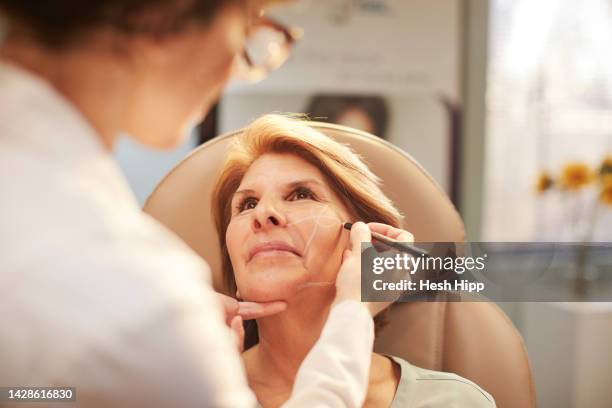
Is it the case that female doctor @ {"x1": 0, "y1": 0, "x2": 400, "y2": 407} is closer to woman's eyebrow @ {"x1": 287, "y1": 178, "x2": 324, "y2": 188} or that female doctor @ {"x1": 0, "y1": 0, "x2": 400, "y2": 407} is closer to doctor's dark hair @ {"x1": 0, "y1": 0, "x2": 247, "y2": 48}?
doctor's dark hair @ {"x1": 0, "y1": 0, "x2": 247, "y2": 48}

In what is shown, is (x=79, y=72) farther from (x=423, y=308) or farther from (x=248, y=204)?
(x=423, y=308)

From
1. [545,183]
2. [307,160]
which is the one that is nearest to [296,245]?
[307,160]

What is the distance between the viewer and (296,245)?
0.82 meters

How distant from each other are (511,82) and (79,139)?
2035mm

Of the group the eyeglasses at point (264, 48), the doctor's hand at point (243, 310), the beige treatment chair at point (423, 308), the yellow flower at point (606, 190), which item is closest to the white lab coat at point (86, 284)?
the eyeglasses at point (264, 48)

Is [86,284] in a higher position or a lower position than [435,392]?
higher

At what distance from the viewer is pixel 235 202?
874mm

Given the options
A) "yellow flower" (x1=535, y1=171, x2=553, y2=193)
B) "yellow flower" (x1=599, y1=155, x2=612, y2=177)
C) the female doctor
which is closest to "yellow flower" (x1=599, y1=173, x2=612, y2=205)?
"yellow flower" (x1=599, y1=155, x2=612, y2=177)

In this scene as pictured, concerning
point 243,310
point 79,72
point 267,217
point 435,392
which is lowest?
point 435,392

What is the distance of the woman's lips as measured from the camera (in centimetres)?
82

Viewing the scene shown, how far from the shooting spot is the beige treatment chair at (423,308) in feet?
3.07

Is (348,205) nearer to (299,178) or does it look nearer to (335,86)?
(299,178)

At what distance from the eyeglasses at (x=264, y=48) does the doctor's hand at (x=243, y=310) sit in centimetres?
33

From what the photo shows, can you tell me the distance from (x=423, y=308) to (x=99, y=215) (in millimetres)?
658
